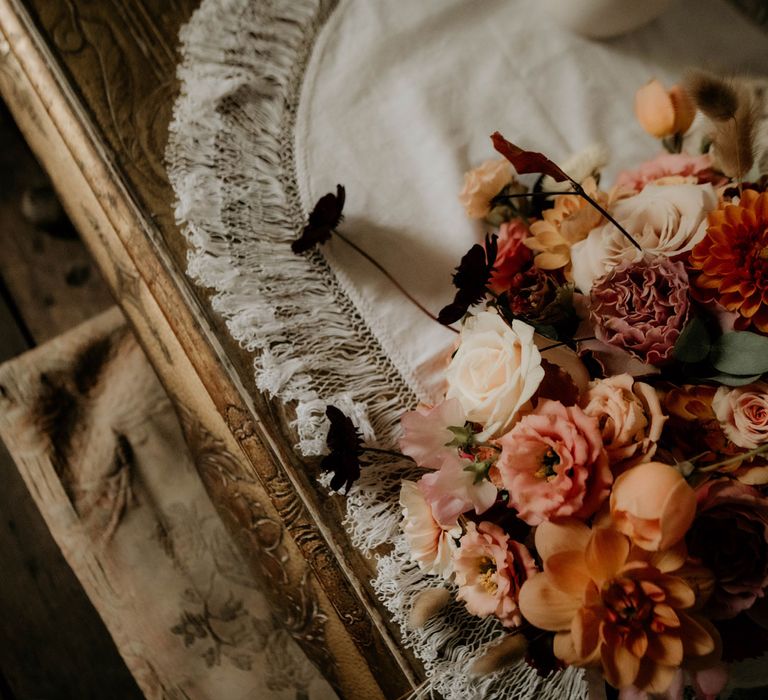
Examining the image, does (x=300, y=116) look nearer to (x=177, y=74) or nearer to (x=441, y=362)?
(x=177, y=74)

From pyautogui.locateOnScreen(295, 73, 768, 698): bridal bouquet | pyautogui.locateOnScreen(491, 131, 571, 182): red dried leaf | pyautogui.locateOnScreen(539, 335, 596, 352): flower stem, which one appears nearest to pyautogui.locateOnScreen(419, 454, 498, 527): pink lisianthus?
pyautogui.locateOnScreen(295, 73, 768, 698): bridal bouquet

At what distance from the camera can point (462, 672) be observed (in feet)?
1.83

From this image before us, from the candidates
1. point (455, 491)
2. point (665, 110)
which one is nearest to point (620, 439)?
point (455, 491)

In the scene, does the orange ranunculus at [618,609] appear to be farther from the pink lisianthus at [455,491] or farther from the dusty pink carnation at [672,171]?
the dusty pink carnation at [672,171]

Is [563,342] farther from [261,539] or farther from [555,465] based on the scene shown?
[261,539]

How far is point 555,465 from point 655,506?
2.5 inches

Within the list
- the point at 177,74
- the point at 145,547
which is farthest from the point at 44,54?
the point at 145,547

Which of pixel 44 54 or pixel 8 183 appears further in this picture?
pixel 8 183

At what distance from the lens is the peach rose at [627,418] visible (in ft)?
1.34

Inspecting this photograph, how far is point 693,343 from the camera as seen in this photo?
434mm

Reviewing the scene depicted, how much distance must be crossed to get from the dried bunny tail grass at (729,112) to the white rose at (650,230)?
1.3 inches

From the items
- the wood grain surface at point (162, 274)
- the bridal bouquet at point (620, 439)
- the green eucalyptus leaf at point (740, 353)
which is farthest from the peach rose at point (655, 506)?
the wood grain surface at point (162, 274)

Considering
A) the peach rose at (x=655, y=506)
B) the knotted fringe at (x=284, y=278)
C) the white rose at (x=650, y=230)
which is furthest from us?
the knotted fringe at (x=284, y=278)

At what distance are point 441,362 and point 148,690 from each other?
0.59m
